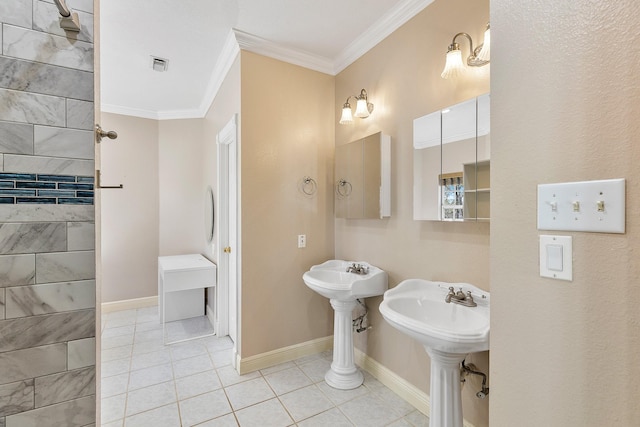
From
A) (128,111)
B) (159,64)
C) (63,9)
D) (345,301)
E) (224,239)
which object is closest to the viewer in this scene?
Result: (63,9)

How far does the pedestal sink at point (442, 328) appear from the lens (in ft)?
3.98

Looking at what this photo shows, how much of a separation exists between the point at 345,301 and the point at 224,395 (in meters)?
1.09

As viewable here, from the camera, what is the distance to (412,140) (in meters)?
1.95

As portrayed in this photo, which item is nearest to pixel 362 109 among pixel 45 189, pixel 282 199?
pixel 282 199

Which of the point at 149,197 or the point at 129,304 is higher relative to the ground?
the point at 149,197

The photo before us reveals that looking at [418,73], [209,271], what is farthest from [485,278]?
[209,271]

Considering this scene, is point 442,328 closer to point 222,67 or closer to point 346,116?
point 346,116

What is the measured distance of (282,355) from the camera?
8.07ft

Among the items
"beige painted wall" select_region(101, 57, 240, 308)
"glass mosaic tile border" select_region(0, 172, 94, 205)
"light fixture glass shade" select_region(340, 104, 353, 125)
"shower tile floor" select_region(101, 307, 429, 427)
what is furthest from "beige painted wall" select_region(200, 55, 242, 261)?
"glass mosaic tile border" select_region(0, 172, 94, 205)

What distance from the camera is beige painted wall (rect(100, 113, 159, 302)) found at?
3.69 m

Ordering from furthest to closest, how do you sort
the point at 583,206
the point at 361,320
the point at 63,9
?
the point at 361,320
the point at 63,9
the point at 583,206

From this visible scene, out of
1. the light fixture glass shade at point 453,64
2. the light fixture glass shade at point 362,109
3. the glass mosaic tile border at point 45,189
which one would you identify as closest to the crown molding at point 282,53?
the light fixture glass shade at point 362,109

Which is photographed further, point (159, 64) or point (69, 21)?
point (159, 64)

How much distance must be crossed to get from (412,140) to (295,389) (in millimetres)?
1974
